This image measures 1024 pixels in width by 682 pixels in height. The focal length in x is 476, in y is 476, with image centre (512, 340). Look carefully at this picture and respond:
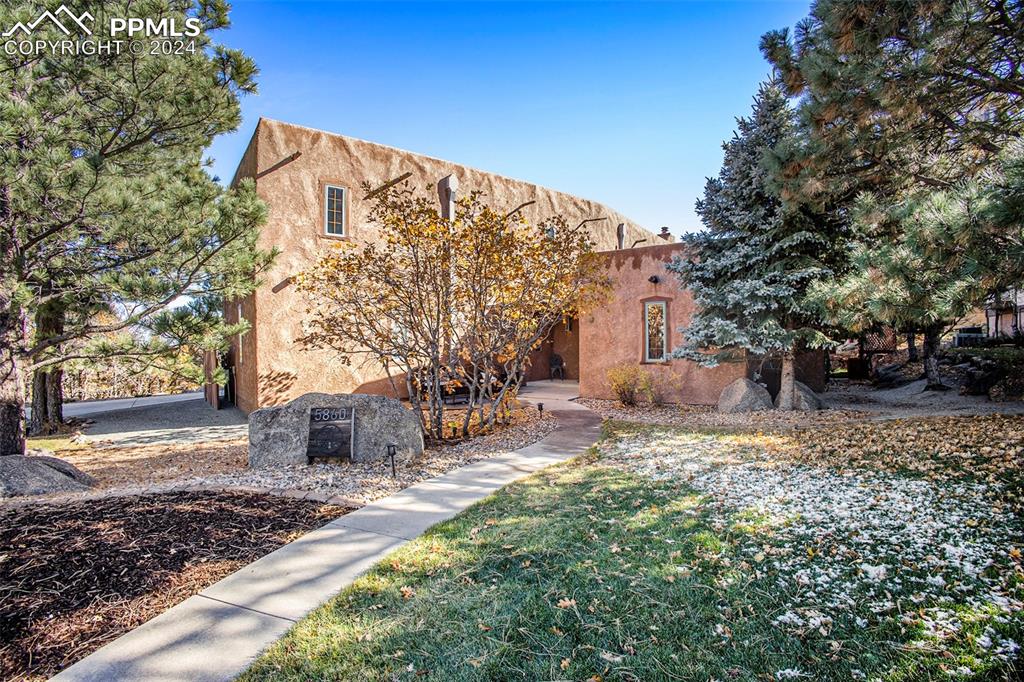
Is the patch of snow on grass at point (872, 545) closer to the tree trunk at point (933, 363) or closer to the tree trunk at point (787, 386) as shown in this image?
the tree trunk at point (787, 386)

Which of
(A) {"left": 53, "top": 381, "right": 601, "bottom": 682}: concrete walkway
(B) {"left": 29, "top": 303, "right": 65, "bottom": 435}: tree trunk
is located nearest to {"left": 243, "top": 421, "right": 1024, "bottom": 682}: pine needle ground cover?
(A) {"left": 53, "top": 381, "right": 601, "bottom": 682}: concrete walkway

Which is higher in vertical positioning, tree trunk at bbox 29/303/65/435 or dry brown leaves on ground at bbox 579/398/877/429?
tree trunk at bbox 29/303/65/435

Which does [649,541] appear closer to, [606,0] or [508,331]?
[508,331]

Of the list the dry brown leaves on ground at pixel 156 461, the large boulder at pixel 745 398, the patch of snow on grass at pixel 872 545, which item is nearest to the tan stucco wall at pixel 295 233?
the dry brown leaves on ground at pixel 156 461

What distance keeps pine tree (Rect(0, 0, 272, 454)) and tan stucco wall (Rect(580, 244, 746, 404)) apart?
7.95 meters

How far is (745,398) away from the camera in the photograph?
9.79m

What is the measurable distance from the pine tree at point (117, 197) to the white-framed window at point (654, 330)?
8.67 m

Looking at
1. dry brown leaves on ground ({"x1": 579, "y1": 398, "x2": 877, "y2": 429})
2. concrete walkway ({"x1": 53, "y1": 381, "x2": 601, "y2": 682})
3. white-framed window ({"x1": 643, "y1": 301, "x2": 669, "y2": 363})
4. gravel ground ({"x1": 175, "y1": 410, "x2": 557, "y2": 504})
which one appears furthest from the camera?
white-framed window ({"x1": 643, "y1": 301, "x2": 669, "y2": 363})

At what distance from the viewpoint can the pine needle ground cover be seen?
2.31m

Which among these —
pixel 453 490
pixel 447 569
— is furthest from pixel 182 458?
pixel 447 569

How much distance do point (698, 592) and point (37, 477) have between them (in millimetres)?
6978

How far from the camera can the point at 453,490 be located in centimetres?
512

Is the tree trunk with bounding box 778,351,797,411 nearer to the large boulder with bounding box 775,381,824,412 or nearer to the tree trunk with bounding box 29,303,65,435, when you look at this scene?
the large boulder with bounding box 775,381,824,412

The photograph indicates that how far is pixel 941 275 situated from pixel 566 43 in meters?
7.41
